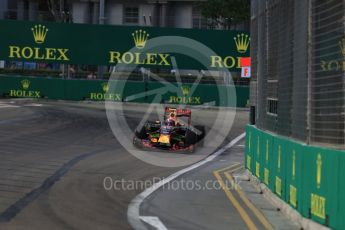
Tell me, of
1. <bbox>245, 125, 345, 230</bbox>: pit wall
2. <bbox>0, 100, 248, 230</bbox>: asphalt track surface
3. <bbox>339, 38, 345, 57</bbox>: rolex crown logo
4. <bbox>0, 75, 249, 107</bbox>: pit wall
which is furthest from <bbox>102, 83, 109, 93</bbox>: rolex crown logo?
<bbox>339, 38, 345, 57</bbox>: rolex crown logo

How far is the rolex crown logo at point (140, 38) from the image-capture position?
3553 centimetres

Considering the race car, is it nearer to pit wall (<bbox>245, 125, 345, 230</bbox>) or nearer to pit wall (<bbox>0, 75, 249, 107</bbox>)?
pit wall (<bbox>245, 125, 345, 230</bbox>)

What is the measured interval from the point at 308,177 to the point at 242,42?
85.4 ft

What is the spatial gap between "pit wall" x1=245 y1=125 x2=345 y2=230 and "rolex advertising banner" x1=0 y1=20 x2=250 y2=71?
73.1 feet

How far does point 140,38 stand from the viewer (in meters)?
35.6

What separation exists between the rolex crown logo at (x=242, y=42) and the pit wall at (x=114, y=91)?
10.4ft

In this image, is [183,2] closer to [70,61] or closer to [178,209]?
[70,61]

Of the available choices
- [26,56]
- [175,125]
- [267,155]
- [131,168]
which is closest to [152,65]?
[26,56]

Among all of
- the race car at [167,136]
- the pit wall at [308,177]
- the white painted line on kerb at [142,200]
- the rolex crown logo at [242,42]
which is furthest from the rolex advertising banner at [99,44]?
the pit wall at [308,177]

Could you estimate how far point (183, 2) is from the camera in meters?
63.1

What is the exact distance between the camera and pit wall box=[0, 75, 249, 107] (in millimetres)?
37562

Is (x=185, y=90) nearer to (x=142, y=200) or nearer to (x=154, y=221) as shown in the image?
(x=142, y=200)

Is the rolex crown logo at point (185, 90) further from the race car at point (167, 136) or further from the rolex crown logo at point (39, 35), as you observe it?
the race car at point (167, 136)

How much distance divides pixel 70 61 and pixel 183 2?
2897 cm
